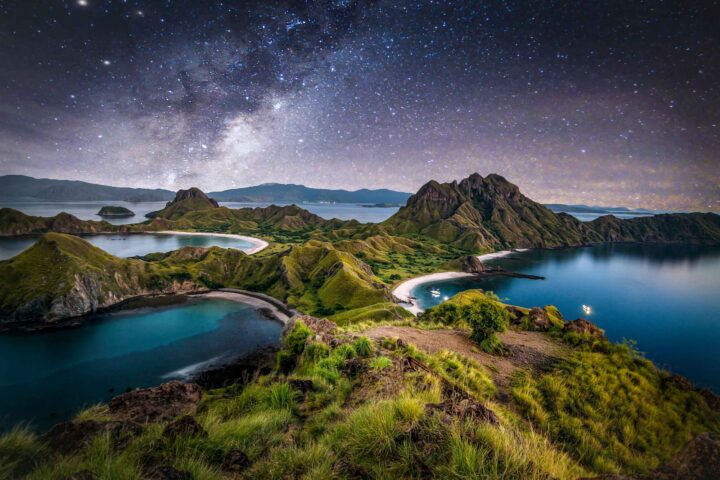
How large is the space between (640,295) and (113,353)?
559 ft

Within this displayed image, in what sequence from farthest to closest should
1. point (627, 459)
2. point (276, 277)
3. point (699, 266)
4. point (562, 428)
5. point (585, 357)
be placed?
point (699, 266) → point (276, 277) → point (585, 357) → point (562, 428) → point (627, 459)

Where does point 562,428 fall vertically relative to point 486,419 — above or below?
below

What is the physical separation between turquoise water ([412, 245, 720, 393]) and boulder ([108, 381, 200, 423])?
65362mm

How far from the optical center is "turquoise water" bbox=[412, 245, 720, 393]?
→ 67.2 m

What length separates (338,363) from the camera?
945 centimetres

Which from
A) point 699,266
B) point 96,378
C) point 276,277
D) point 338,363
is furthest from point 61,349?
point 699,266

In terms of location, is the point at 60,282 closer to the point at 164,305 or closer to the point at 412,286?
the point at 164,305

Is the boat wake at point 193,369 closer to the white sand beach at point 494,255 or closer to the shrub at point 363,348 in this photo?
the shrub at point 363,348

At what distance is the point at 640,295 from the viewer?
358 feet

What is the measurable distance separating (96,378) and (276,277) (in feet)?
155

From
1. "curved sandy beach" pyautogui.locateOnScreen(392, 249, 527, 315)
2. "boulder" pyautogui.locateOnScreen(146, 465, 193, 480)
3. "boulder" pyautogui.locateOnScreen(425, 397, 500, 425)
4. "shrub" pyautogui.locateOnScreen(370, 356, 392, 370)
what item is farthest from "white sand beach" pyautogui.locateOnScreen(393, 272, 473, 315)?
"boulder" pyautogui.locateOnScreen(146, 465, 193, 480)

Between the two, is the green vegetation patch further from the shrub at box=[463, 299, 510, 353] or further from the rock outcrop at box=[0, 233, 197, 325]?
the rock outcrop at box=[0, 233, 197, 325]

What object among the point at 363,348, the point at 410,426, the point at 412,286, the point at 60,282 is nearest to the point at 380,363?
the point at 363,348

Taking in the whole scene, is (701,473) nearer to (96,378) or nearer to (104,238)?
(96,378)
